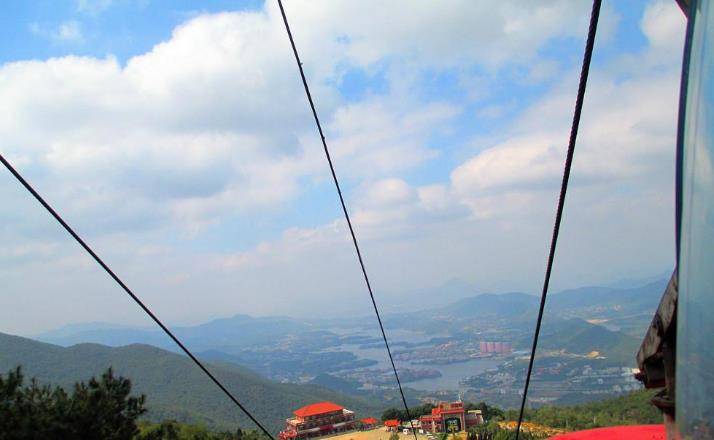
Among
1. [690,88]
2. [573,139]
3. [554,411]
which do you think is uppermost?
[573,139]

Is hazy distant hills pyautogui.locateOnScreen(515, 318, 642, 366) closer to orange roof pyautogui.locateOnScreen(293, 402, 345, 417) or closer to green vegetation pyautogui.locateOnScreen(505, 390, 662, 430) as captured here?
green vegetation pyautogui.locateOnScreen(505, 390, 662, 430)

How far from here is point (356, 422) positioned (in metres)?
45.9

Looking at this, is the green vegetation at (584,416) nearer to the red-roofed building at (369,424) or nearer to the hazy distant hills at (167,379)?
the red-roofed building at (369,424)

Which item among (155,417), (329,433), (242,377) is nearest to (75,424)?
(329,433)

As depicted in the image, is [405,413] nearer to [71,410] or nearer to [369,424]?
[369,424]

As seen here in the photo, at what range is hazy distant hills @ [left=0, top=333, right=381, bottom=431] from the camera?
6500 centimetres

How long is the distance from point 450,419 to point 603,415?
32.3 ft

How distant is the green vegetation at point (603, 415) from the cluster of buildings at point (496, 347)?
104603 mm

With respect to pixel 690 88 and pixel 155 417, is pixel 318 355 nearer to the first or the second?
pixel 155 417

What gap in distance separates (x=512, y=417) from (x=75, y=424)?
37817mm

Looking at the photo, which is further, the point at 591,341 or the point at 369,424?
the point at 591,341

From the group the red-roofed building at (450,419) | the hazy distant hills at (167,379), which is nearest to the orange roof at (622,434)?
the red-roofed building at (450,419)

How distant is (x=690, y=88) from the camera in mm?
1154

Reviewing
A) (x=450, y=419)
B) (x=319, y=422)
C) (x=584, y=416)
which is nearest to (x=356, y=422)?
(x=319, y=422)
